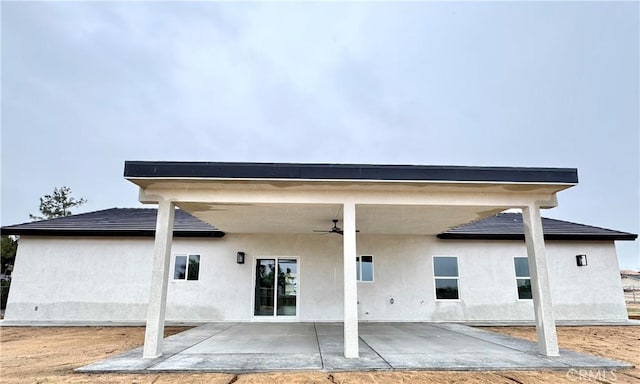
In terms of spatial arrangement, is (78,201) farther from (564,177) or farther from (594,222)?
(594,222)

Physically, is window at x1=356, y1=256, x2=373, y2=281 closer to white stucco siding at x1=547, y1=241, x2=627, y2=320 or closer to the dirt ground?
the dirt ground

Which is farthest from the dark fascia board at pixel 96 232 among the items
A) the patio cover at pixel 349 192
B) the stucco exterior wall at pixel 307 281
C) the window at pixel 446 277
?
the window at pixel 446 277

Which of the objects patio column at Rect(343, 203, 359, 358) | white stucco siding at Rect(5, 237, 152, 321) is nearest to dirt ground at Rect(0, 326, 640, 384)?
patio column at Rect(343, 203, 359, 358)

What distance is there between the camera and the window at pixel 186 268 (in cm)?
1015

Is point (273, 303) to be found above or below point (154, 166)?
below

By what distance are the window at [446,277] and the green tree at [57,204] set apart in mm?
30858

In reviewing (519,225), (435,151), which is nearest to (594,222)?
(435,151)

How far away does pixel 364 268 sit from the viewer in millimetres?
10336

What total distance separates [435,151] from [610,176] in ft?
42.3

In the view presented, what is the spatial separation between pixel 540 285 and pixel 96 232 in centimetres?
1131

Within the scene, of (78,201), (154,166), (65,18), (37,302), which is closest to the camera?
(154,166)

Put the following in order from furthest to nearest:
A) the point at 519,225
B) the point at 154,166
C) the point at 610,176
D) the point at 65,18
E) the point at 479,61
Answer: the point at 610,176
the point at 479,61
the point at 65,18
the point at 519,225
the point at 154,166

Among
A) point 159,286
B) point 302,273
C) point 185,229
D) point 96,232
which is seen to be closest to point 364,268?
point 302,273

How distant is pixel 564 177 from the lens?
5359mm
